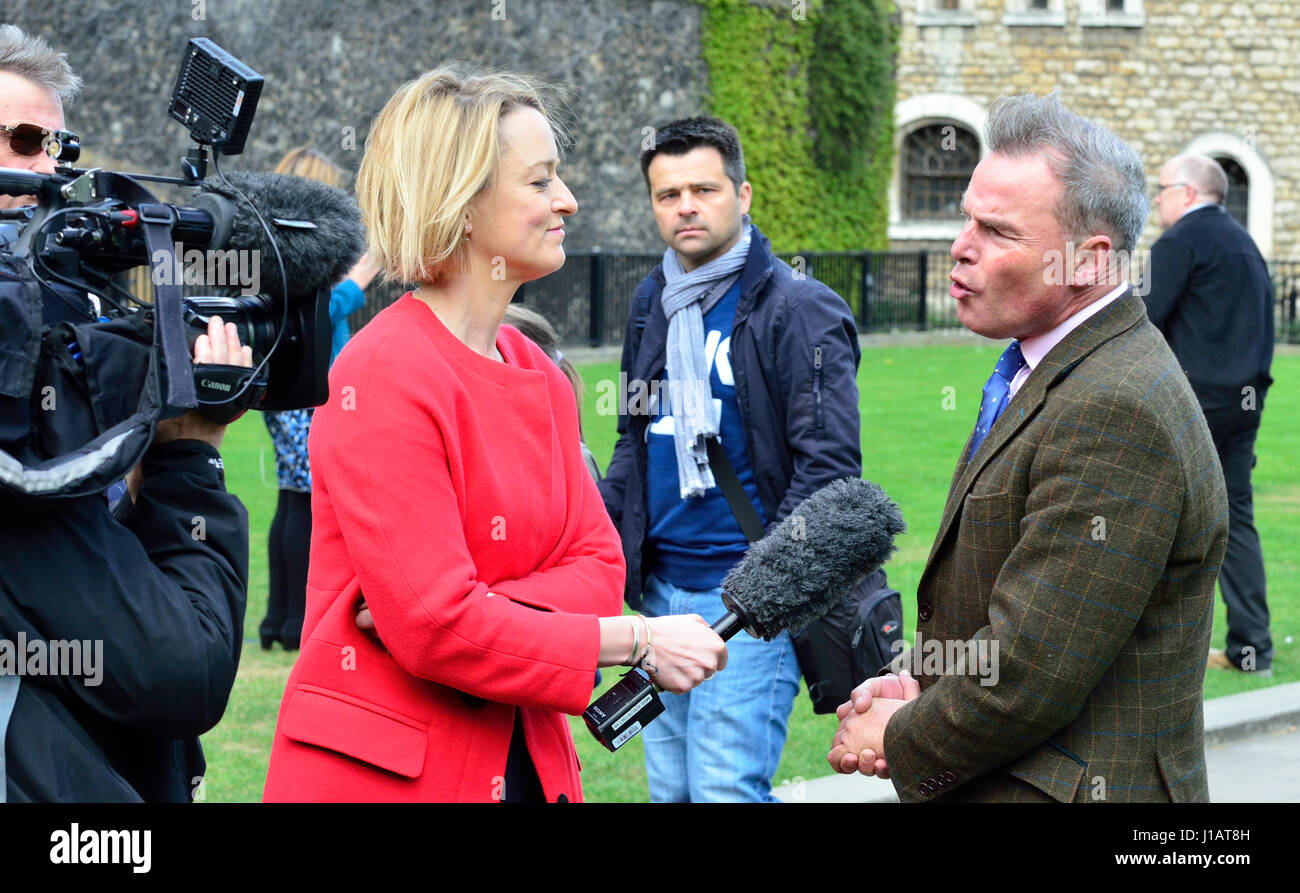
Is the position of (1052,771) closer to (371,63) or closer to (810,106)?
(371,63)

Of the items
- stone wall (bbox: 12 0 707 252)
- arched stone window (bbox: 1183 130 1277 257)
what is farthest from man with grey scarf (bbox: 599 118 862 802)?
arched stone window (bbox: 1183 130 1277 257)

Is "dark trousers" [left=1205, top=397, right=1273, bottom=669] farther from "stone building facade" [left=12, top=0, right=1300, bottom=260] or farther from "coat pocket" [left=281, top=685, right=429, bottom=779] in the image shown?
"stone building facade" [left=12, top=0, right=1300, bottom=260]

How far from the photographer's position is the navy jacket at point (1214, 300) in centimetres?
741

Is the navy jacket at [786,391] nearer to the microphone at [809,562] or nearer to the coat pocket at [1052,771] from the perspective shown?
the microphone at [809,562]

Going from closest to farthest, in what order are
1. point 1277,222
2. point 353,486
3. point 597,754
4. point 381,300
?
point 353,486, point 597,754, point 381,300, point 1277,222

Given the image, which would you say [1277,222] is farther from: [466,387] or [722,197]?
[466,387]

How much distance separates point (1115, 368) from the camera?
258 cm

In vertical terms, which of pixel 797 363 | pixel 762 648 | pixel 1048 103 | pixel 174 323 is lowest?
pixel 762 648

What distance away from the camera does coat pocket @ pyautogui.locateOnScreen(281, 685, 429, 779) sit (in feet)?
8.24

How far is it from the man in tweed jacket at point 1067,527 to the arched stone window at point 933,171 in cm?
2871

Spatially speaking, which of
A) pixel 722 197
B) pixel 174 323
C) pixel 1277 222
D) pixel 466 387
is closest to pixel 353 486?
pixel 466 387

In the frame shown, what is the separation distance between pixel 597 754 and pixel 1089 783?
3.52 metres

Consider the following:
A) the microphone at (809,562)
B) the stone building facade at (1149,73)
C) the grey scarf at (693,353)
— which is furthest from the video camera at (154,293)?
the stone building facade at (1149,73)
